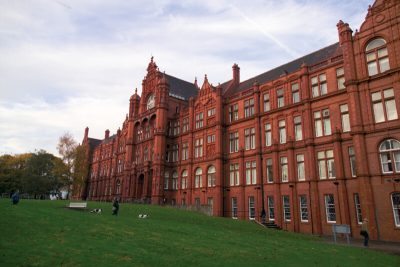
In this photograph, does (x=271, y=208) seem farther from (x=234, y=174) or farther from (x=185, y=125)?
(x=185, y=125)

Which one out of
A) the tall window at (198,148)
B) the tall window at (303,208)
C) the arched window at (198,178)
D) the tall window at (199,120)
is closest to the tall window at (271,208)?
the tall window at (303,208)

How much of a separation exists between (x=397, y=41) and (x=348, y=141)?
438 inches

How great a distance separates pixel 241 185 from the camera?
44.6 meters

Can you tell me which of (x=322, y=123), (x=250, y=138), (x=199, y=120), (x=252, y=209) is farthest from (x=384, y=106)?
(x=199, y=120)

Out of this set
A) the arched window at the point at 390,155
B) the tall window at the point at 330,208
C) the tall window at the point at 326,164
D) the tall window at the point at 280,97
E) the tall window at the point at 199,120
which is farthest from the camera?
the tall window at the point at 199,120

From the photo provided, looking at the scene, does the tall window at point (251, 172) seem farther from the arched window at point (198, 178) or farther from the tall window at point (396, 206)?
the tall window at point (396, 206)

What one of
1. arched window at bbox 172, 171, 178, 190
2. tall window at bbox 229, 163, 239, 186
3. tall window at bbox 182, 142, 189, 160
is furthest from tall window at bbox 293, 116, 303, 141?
arched window at bbox 172, 171, 178, 190

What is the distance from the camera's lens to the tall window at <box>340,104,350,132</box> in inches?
1367

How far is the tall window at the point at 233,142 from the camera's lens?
47.6 metres

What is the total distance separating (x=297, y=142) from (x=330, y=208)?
8.89 meters

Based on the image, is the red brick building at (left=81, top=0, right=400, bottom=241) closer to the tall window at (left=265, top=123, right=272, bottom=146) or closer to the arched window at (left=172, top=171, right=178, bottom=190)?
the tall window at (left=265, top=123, right=272, bottom=146)

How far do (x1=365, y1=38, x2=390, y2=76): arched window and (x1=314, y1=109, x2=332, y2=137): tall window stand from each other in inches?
264

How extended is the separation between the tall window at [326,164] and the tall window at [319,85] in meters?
7.44

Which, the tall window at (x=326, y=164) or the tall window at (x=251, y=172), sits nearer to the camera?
the tall window at (x=326, y=164)
